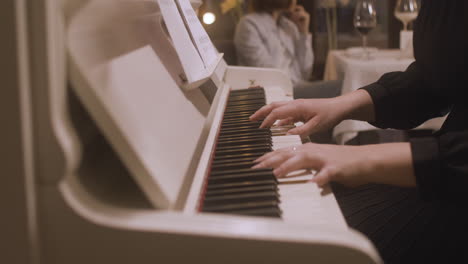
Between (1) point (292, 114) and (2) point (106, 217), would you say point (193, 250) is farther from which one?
(1) point (292, 114)

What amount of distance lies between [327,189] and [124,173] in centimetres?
32

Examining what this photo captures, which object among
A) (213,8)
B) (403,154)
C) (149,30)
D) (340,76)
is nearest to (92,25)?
(149,30)

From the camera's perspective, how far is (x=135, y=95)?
0.69 metres

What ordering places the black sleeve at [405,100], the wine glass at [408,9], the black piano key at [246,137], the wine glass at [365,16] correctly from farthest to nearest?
1. the wine glass at [408,9]
2. the wine glass at [365,16]
3. the black sleeve at [405,100]
4. the black piano key at [246,137]

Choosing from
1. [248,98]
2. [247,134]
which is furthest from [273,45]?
[247,134]

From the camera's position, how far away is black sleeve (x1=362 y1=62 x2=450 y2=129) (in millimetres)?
1199

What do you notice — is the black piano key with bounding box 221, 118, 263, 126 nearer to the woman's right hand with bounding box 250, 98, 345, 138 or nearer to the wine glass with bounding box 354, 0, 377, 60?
the woman's right hand with bounding box 250, 98, 345, 138

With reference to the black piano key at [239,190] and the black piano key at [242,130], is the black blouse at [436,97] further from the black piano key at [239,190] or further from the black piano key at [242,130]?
the black piano key at [242,130]

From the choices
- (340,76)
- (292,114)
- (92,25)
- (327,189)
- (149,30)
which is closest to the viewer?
(92,25)

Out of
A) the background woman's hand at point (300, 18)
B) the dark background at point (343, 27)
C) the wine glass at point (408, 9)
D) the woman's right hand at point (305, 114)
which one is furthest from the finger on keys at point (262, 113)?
the dark background at point (343, 27)

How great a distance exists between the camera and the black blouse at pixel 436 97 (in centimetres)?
75

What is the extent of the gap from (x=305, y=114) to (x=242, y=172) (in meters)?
0.40

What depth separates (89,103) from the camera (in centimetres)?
54

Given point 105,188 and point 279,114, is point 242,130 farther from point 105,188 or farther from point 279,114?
point 105,188
